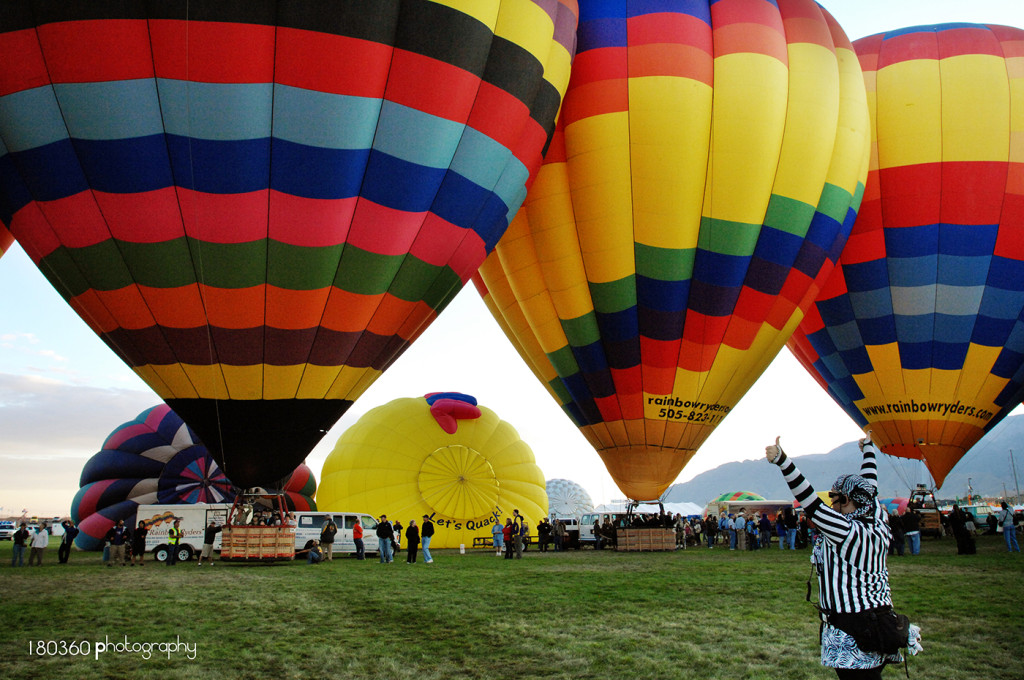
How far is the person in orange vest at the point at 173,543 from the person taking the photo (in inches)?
491

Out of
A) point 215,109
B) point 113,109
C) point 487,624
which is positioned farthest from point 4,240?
point 487,624

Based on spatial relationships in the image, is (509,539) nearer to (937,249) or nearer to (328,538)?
(328,538)

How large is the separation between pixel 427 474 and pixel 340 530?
2590mm

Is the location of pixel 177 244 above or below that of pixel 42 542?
above

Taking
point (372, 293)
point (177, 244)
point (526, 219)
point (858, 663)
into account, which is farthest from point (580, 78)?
point (858, 663)

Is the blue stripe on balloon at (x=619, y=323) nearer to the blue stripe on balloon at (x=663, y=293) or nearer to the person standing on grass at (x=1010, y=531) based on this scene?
the blue stripe on balloon at (x=663, y=293)

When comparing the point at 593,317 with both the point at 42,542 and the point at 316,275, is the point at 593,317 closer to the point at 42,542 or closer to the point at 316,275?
the point at 316,275

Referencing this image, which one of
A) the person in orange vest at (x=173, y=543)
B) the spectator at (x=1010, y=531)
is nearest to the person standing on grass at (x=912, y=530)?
the spectator at (x=1010, y=531)

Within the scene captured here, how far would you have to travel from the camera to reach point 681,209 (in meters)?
9.09

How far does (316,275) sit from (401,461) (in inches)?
434

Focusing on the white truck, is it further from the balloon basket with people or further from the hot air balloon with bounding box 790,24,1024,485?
the hot air balloon with bounding box 790,24,1024,485

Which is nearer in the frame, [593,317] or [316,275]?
[316,275]

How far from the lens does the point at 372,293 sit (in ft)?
21.7

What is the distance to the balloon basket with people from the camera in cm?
866
